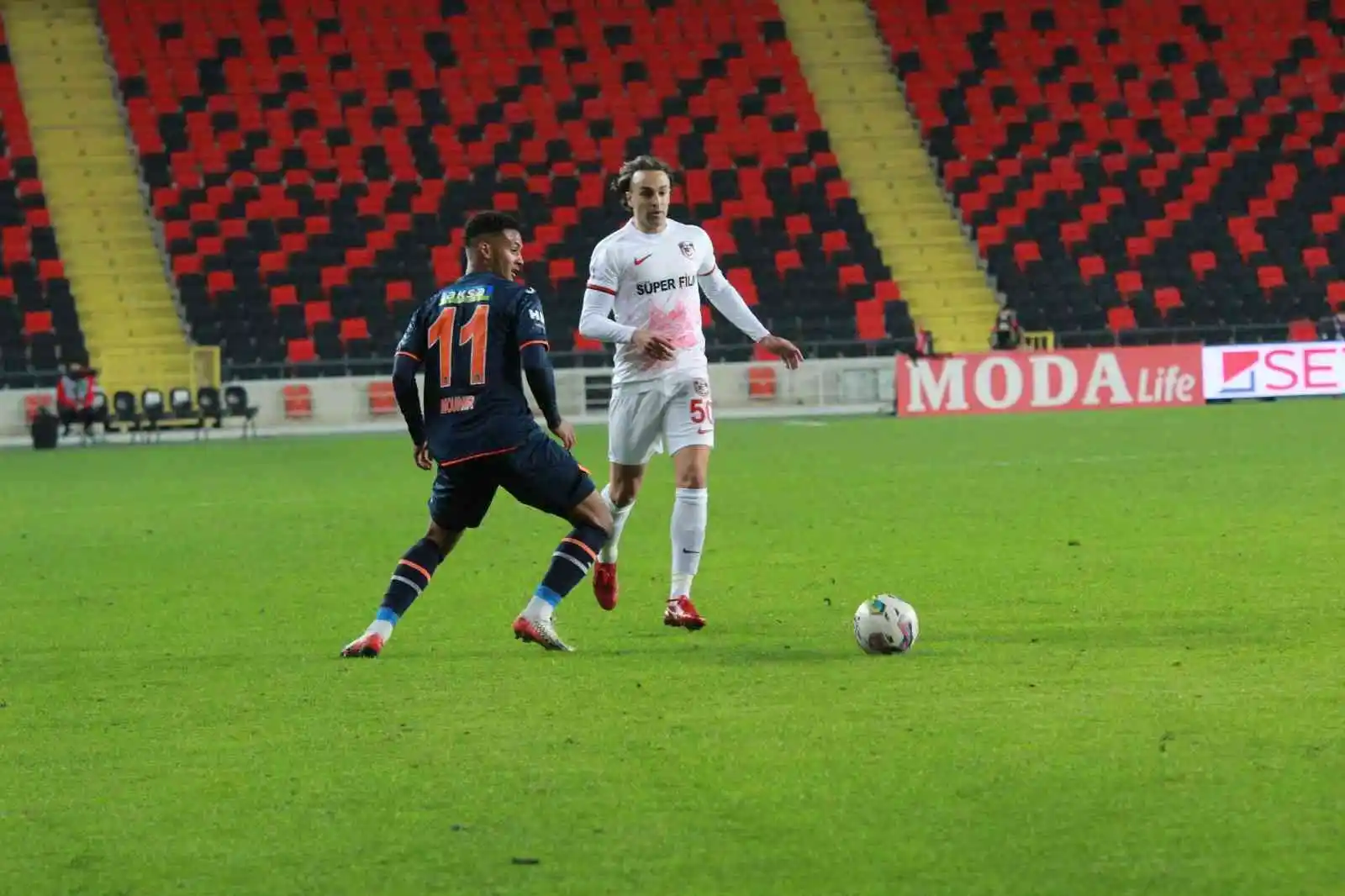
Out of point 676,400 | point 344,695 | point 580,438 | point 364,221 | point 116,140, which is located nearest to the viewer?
point 344,695

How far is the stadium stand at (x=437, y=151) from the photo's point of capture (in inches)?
1298

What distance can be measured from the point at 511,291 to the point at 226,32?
32304 millimetres

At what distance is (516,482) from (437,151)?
28.6m

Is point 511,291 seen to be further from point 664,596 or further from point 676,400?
point 664,596

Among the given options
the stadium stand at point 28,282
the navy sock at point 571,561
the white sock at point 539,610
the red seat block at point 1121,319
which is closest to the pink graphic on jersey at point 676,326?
the navy sock at point 571,561

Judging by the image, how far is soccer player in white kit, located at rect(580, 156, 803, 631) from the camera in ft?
29.3

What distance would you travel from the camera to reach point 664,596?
9.95m

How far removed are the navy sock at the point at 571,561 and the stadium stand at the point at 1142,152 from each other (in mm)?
25741

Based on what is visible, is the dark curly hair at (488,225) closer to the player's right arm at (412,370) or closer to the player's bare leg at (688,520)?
the player's right arm at (412,370)

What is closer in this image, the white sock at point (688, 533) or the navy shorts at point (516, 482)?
the navy shorts at point (516, 482)

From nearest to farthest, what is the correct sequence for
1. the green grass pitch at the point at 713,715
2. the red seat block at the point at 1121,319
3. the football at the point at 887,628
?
the green grass pitch at the point at 713,715 < the football at the point at 887,628 < the red seat block at the point at 1121,319

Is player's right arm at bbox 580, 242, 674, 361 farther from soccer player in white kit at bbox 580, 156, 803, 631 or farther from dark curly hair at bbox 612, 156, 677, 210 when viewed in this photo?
dark curly hair at bbox 612, 156, 677, 210

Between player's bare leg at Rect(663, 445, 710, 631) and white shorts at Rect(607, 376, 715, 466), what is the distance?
0.22 feet

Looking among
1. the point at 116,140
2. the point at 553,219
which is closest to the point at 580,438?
the point at 553,219
